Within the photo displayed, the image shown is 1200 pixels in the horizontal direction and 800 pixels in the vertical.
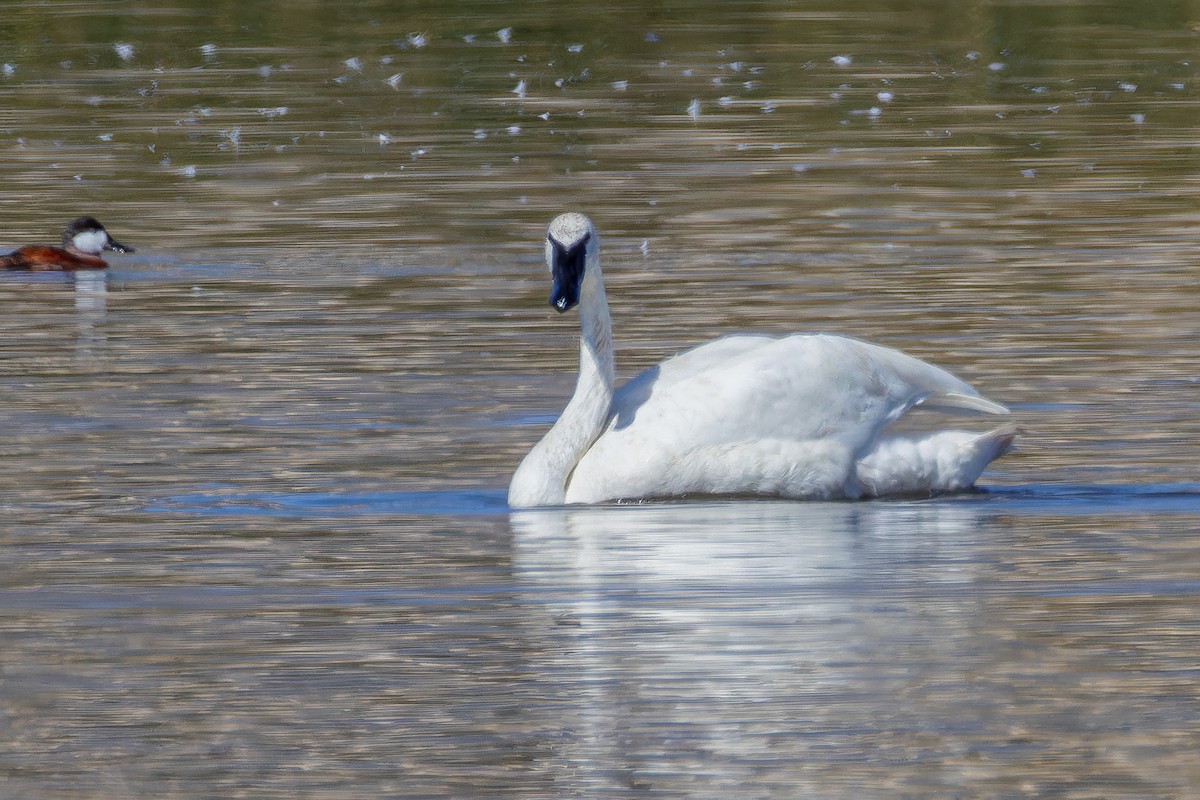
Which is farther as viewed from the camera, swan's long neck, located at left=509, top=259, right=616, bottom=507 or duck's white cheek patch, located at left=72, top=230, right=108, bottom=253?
duck's white cheek patch, located at left=72, top=230, right=108, bottom=253

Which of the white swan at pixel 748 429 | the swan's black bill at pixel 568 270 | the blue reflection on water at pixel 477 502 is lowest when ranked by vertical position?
the blue reflection on water at pixel 477 502

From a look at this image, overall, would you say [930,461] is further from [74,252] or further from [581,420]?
[74,252]

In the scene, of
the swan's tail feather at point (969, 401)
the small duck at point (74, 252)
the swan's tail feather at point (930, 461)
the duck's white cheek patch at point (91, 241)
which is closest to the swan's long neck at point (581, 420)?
the swan's tail feather at point (930, 461)

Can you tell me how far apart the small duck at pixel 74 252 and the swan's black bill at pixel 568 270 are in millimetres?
7337

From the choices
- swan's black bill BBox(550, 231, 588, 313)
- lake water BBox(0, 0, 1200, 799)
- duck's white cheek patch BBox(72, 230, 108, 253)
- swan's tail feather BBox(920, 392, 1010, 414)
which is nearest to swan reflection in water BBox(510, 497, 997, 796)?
lake water BBox(0, 0, 1200, 799)

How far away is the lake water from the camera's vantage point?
648 centimetres

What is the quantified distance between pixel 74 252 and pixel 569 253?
25.5ft

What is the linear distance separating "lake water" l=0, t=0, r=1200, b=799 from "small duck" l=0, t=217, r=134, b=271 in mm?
193

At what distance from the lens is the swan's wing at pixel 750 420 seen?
980cm

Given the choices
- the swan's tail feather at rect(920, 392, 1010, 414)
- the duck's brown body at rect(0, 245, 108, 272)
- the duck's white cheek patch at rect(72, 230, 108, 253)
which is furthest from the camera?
the duck's white cheek patch at rect(72, 230, 108, 253)

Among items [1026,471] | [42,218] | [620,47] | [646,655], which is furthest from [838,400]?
[620,47]

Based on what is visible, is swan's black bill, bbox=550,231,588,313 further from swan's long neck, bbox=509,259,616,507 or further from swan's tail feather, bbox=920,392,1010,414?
swan's tail feather, bbox=920,392,1010,414

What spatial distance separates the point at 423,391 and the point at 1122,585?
14.9 ft

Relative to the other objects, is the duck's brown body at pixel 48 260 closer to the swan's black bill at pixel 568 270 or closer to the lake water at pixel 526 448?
the lake water at pixel 526 448
